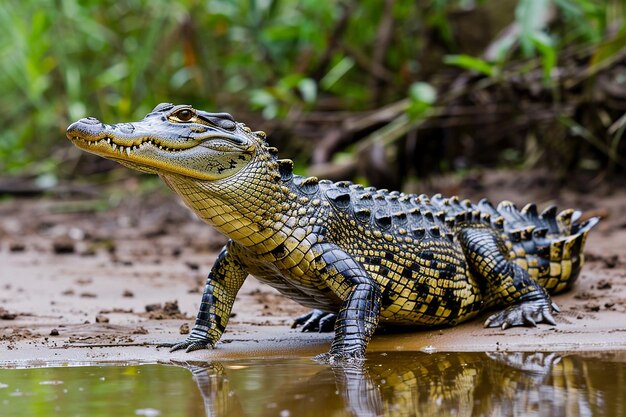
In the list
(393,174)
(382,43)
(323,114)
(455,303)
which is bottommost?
(455,303)

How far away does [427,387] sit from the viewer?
10.7 ft

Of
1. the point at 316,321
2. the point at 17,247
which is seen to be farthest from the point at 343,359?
the point at 17,247

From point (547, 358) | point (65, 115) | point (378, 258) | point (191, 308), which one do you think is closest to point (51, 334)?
point (191, 308)

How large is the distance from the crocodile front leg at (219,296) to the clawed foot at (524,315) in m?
1.36

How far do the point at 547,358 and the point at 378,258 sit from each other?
0.94 meters

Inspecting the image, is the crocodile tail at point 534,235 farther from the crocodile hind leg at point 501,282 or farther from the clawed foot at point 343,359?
the clawed foot at point 343,359

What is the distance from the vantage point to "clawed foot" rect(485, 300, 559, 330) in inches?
178

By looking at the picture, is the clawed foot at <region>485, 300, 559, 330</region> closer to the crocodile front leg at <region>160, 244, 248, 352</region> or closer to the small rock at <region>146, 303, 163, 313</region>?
the crocodile front leg at <region>160, 244, 248, 352</region>

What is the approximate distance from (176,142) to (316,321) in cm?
147

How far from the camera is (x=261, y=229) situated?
403 cm

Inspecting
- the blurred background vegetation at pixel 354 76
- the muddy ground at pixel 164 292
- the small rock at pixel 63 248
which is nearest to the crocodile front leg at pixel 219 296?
the muddy ground at pixel 164 292

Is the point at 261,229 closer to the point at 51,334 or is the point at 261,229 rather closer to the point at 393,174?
the point at 51,334

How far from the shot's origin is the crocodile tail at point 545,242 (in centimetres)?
507

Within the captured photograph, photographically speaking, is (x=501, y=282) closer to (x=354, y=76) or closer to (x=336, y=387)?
(x=336, y=387)
